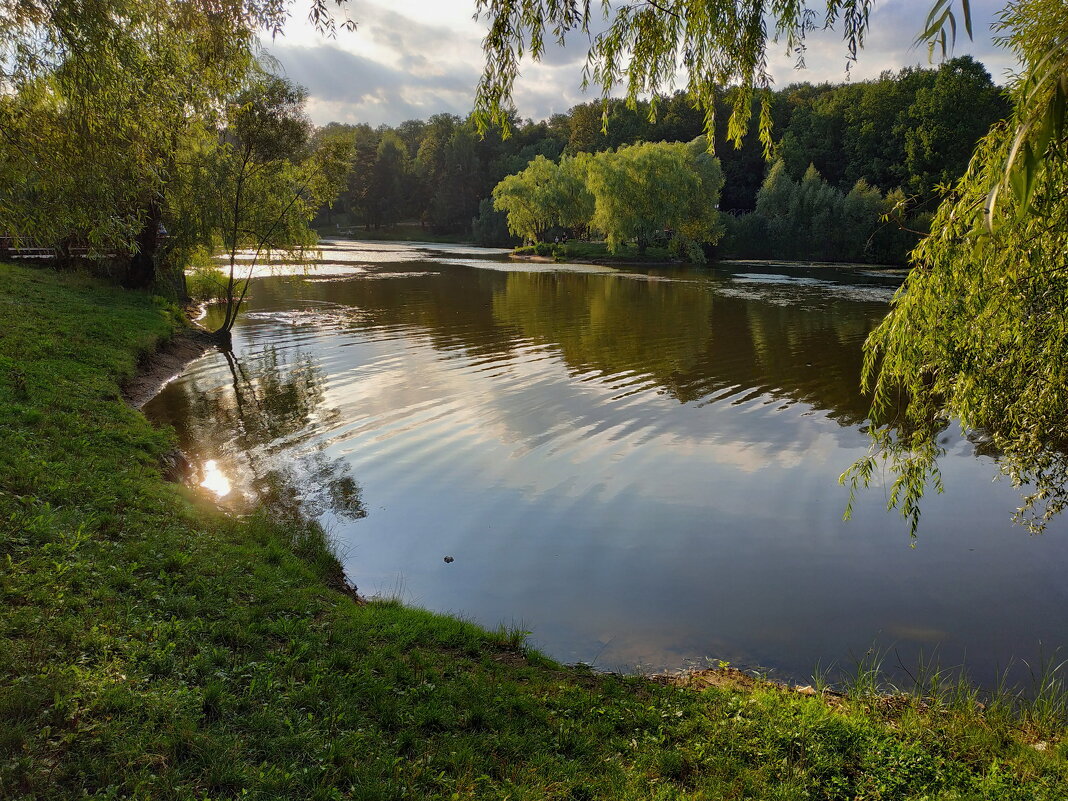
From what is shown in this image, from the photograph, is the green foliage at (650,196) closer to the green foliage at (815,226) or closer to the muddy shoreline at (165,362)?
the green foliage at (815,226)

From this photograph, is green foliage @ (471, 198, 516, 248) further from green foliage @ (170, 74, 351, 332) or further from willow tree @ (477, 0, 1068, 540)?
willow tree @ (477, 0, 1068, 540)

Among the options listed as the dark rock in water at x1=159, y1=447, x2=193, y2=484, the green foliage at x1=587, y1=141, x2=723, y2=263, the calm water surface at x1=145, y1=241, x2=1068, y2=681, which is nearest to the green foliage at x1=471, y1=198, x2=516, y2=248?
the green foliage at x1=587, y1=141, x2=723, y2=263

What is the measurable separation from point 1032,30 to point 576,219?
226 feet

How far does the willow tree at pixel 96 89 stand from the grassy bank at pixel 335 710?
339cm

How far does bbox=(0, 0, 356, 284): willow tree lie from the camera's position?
7395mm

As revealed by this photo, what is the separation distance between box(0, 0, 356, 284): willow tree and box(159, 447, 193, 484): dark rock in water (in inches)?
141

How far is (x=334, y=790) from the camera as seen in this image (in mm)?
4062

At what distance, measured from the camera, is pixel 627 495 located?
37.3ft

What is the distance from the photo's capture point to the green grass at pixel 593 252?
210ft

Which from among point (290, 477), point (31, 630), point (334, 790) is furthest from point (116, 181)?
point (334, 790)

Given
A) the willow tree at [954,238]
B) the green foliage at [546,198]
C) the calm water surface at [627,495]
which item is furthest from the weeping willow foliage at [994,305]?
the green foliage at [546,198]

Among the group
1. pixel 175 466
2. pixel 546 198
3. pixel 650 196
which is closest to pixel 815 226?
pixel 650 196

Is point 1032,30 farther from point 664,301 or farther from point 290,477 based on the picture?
point 664,301

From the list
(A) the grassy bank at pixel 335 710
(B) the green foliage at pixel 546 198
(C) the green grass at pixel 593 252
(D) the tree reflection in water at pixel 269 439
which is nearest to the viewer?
(A) the grassy bank at pixel 335 710
